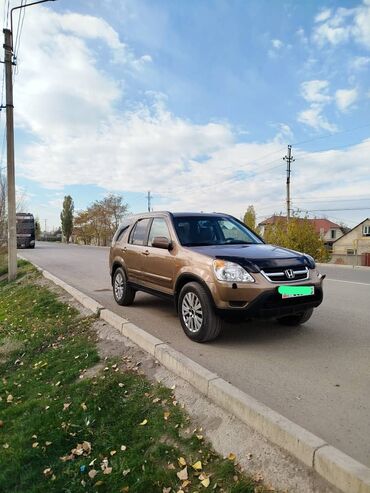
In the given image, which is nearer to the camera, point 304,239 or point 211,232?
point 211,232

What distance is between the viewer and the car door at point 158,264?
568cm

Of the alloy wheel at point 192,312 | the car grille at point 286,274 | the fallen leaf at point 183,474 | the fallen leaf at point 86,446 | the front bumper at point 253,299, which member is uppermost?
the car grille at point 286,274

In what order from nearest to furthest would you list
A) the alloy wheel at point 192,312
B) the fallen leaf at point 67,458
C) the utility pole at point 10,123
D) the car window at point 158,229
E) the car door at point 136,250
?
1. the fallen leaf at point 67,458
2. the alloy wheel at point 192,312
3. the car window at point 158,229
4. the car door at point 136,250
5. the utility pole at point 10,123

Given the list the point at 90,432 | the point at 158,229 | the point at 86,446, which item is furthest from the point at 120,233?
the point at 86,446

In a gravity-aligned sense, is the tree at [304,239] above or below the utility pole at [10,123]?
below

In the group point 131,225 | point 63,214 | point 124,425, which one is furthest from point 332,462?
point 63,214

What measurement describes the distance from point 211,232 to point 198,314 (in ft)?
5.03

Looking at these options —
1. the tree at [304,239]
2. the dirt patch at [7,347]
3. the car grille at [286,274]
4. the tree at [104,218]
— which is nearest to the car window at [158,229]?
the car grille at [286,274]

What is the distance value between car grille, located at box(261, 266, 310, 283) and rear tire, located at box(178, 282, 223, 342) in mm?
789

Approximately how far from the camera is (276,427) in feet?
9.18

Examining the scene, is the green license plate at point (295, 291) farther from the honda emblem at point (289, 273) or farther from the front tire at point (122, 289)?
the front tire at point (122, 289)

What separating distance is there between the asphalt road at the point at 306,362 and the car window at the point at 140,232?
130 cm

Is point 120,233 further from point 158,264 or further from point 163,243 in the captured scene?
point 163,243

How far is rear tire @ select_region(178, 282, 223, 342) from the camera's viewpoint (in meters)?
4.77
